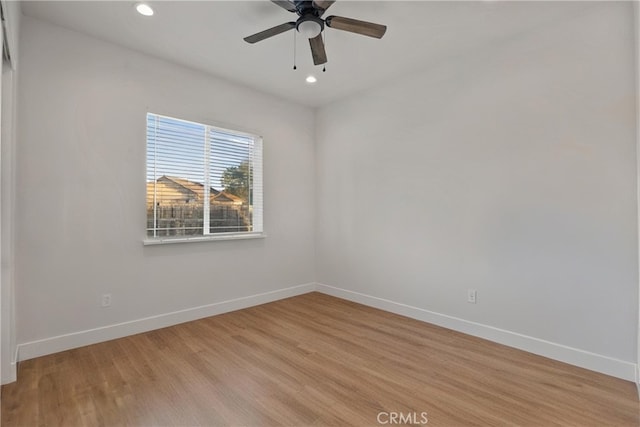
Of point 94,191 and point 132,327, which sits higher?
point 94,191

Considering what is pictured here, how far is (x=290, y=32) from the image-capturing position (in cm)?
276

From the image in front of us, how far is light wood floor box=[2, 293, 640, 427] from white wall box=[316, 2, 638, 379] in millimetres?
452

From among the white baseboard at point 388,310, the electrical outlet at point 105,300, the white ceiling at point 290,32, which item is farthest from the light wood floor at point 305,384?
the white ceiling at point 290,32

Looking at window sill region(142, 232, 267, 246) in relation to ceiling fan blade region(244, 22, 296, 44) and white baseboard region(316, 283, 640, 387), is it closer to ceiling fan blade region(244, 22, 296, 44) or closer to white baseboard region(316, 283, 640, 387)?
white baseboard region(316, 283, 640, 387)

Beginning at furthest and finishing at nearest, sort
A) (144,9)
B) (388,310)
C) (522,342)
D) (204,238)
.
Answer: (388,310), (204,238), (522,342), (144,9)

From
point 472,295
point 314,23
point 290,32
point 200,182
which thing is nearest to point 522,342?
point 472,295

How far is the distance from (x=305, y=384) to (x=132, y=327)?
75.9 inches

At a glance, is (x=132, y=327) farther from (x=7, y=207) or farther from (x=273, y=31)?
(x=273, y=31)

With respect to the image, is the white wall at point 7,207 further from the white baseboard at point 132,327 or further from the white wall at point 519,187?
the white wall at point 519,187

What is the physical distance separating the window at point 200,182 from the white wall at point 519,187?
150cm

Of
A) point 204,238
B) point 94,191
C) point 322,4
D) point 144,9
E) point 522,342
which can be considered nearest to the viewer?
point 322,4

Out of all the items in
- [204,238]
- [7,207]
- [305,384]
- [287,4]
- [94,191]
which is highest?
[287,4]

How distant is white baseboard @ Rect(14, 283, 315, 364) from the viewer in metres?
2.55

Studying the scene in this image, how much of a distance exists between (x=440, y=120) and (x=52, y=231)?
3.80 m
